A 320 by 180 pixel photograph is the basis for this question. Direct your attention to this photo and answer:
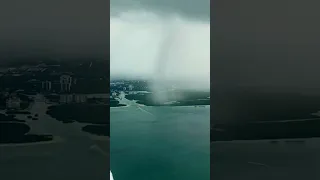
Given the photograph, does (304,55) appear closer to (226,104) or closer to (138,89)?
(226,104)

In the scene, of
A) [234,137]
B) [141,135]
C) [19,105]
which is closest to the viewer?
[19,105]

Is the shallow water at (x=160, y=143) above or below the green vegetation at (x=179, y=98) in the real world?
below

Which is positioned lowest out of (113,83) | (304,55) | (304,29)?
(113,83)

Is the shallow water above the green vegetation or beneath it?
beneath

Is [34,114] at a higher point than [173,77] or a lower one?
lower

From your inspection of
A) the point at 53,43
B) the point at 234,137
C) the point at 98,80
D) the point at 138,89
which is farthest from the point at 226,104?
the point at 53,43

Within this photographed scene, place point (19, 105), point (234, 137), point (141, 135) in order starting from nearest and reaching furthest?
1. point (19, 105)
2. point (234, 137)
3. point (141, 135)

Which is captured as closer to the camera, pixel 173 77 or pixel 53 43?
pixel 53 43

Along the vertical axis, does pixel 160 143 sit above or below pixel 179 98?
below
